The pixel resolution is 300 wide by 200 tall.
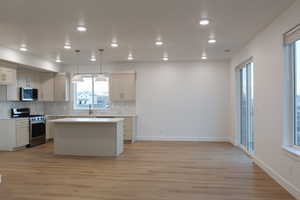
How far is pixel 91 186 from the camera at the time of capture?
3.84 m

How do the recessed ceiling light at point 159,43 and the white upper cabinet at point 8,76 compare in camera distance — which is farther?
the white upper cabinet at point 8,76

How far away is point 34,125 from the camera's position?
286 inches

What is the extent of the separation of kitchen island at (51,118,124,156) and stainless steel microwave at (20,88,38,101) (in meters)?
1.86

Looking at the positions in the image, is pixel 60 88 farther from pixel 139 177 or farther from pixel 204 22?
pixel 204 22

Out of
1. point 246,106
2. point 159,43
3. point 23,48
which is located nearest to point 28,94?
point 23,48

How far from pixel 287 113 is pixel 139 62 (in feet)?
17.9

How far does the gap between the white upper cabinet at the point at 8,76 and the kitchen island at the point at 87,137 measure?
1.74 meters

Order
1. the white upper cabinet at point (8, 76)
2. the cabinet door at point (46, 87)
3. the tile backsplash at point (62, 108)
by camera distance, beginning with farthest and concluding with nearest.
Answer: the cabinet door at point (46, 87), the tile backsplash at point (62, 108), the white upper cabinet at point (8, 76)

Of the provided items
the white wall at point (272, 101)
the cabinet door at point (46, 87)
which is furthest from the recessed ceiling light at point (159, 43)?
the cabinet door at point (46, 87)

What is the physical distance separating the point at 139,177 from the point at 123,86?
435 cm

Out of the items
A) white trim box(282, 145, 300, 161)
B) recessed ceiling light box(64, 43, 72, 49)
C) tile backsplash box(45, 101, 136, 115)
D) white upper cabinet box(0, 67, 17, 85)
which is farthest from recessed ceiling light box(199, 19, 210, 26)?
white upper cabinet box(0, 67, 17, 85)

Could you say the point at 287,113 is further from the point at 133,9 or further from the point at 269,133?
the point at 133,9

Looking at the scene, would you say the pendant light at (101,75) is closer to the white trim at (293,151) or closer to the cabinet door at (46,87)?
the cabinet door at (46,87)

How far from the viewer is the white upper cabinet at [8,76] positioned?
6262 mm
